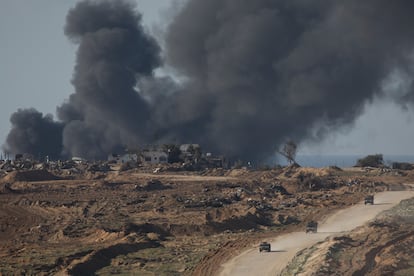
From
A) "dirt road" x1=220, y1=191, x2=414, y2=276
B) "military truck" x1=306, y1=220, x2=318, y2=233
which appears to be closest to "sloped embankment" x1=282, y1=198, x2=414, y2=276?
"dirt road" x1=220, y1=191, x2=414, y2=276

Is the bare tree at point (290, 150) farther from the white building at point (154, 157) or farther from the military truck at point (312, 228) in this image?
the military truck at point (312, 228)

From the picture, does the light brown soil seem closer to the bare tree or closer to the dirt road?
the dirt road

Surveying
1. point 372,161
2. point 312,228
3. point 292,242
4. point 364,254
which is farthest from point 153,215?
point 372,161

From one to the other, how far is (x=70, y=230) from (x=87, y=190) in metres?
26.7

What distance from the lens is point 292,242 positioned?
37344 millimetres

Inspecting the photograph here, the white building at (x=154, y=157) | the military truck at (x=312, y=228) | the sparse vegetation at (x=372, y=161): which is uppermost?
the white building at (x=154, y=157)

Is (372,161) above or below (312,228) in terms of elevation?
above

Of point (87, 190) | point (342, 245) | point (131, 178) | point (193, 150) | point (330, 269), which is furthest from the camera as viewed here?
point (193, 150)

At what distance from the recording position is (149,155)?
371ft

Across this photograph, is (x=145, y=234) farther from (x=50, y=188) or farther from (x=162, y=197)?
(x=50, y=188)

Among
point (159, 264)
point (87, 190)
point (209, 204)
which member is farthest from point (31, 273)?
point (87, 190)

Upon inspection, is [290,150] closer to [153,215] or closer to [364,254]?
[153,215]

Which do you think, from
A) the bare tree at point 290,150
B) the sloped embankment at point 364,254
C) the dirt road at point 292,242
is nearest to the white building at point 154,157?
A: the bare tree at point 290,150

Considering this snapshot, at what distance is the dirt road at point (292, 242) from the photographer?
1177 inches
